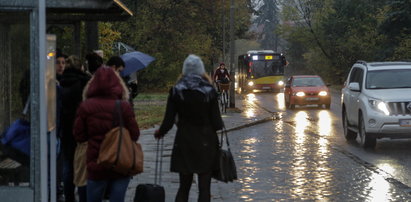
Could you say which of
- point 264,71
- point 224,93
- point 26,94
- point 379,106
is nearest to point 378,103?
point 379,106

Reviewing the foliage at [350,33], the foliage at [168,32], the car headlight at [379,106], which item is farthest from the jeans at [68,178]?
the foliage at [168,32]

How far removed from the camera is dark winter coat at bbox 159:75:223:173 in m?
8.00

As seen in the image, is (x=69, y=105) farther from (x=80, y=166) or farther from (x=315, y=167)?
(x=315, y=167)

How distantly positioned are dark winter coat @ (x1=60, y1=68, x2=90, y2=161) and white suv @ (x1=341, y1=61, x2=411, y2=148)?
9079 millimetres

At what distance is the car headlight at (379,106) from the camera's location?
56.2 feet

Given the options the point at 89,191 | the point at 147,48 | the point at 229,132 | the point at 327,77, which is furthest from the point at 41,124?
the point at 327,77

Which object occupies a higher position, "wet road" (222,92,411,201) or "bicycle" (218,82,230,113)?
→ "bicycle" (218,82,230,113)

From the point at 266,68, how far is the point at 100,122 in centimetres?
5133

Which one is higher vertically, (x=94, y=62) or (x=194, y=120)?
(x=94, y=62)

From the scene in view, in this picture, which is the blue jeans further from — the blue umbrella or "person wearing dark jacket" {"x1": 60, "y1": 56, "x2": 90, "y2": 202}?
the blue umbrella

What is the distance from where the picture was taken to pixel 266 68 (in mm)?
58219

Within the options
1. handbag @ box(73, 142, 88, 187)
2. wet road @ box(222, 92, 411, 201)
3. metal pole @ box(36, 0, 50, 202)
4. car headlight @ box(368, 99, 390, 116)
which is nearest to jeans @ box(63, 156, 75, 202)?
handbag @ box(73, 142, 88, 187)

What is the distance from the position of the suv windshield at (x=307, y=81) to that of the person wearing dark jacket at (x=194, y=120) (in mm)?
28890

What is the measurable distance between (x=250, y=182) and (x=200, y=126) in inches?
178
